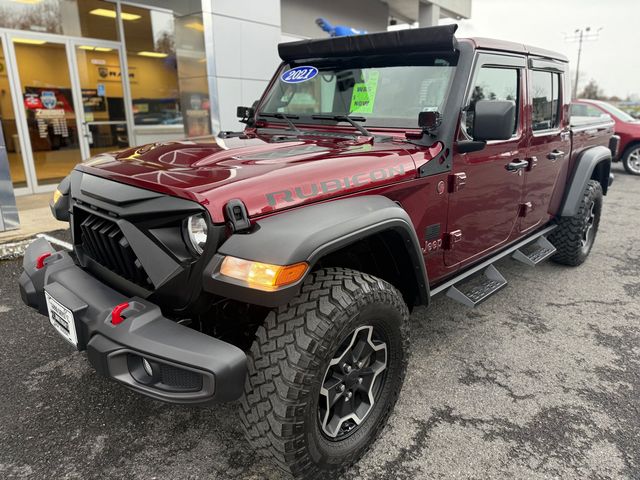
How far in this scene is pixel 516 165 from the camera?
3.26 metres

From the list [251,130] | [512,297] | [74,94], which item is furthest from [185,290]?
[74,94]

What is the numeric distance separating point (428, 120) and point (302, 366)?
60.0 inches

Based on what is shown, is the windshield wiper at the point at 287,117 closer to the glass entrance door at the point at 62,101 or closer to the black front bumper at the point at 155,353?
the black front bumper at the point at 155,353

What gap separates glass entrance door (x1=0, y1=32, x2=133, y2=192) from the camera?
731 cm

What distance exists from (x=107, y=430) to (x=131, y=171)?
4.36 ft

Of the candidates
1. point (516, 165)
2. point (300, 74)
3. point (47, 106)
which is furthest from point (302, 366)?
point (47, 106)

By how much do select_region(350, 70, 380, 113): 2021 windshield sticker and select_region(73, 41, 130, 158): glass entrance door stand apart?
21.9 feet

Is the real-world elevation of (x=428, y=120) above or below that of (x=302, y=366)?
above

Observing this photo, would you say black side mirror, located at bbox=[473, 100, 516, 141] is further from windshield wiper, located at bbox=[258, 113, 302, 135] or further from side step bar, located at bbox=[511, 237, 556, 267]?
side step bar, located at bbox=[511, 237, 556, 267]

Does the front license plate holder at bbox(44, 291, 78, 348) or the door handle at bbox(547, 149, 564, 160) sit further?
the door handle at bbox(547, 149, 564, 160)

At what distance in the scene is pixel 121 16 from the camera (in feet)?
26.7

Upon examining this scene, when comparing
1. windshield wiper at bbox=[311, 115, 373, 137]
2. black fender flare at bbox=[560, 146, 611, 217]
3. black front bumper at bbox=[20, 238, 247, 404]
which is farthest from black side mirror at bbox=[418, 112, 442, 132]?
black fender flare at bbox=[560, 146, 611, 217]

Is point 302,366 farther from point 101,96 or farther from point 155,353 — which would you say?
Answer: point 101,96

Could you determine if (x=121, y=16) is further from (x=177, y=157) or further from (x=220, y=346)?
(x=220, y=346)
